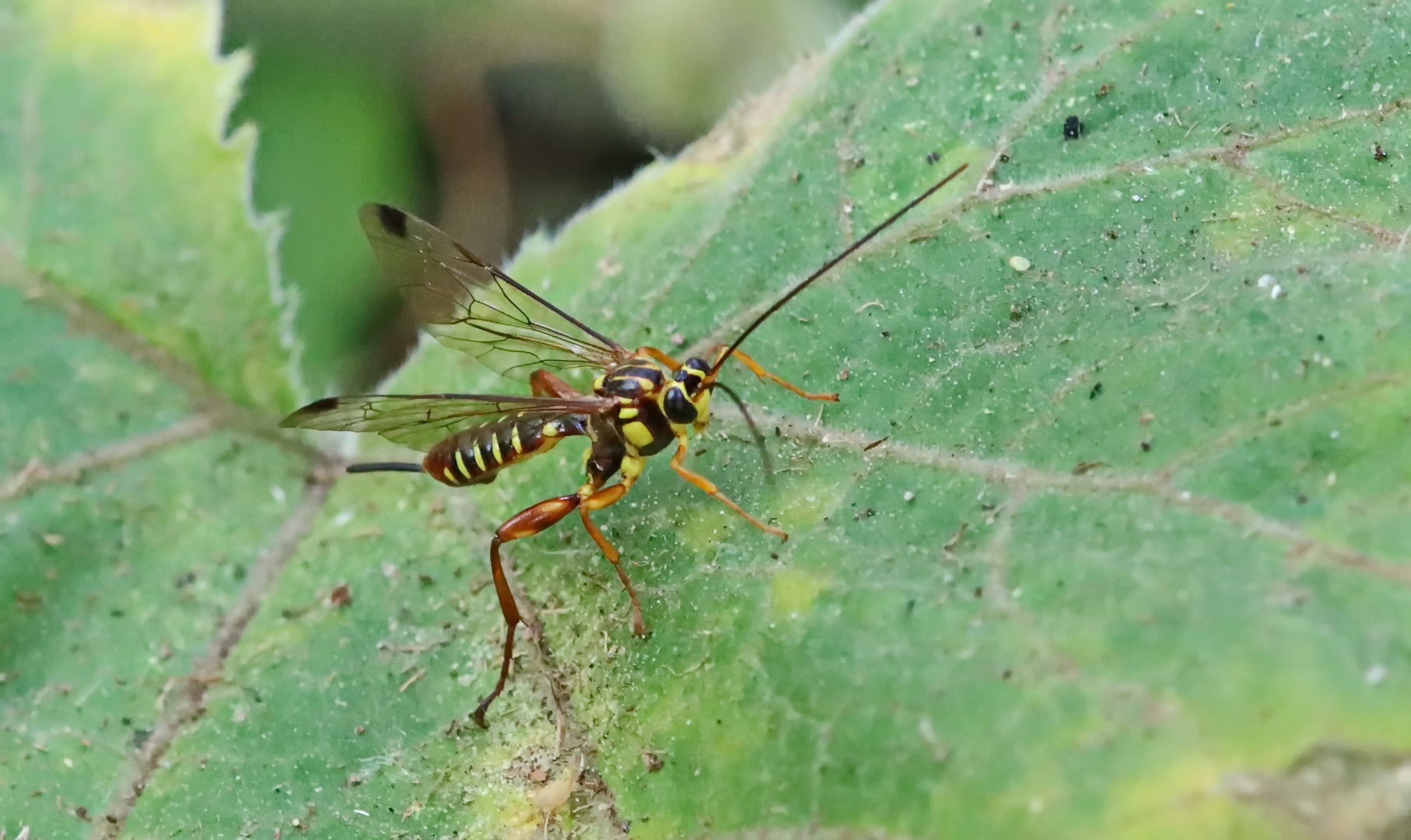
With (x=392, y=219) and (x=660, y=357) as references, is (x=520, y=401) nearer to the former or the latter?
(x=660, y=357)

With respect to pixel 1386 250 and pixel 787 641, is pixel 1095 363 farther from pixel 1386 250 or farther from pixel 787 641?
pixel 787 641

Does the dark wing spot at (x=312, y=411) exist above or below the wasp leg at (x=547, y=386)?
above

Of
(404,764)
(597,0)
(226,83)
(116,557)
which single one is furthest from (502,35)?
(404,764)

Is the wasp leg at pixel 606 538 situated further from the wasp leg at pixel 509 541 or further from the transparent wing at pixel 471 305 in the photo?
the transparent wing at pixel 471 305

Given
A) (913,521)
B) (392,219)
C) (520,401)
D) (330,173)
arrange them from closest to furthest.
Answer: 1. (913,521)
2. (520,401)
3. (392,219)
4. (330,173)

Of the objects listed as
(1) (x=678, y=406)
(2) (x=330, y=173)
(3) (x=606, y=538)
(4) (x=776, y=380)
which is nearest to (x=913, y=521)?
(4) (x=776, y=380)

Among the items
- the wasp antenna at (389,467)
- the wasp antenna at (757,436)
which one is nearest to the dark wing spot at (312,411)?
the wasp antenna at (389,467)
